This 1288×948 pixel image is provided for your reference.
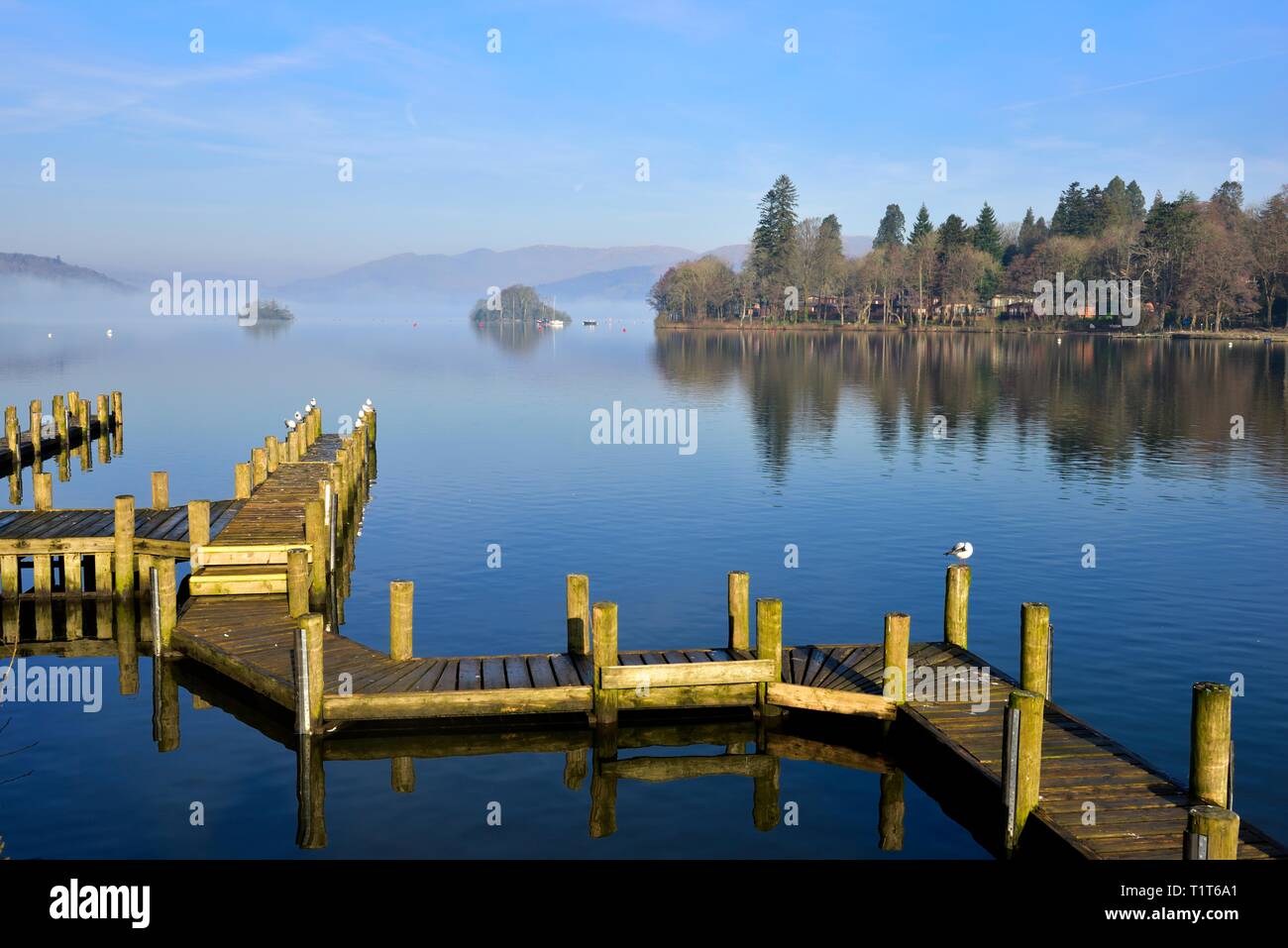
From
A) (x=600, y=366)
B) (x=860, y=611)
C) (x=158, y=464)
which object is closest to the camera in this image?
(x=860, y=611)

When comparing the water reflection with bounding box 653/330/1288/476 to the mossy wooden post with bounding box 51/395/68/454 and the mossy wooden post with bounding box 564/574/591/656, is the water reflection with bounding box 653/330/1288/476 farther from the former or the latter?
the mossy wooden post with bounding box 51/395/68/454

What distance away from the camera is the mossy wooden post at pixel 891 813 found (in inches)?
696

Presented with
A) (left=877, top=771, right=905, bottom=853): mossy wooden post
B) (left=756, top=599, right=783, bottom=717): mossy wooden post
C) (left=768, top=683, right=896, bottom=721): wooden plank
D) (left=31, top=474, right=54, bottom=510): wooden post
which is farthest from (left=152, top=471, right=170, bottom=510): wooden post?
(left=877, top=771, right=905, bottom=853): mossy wooden post

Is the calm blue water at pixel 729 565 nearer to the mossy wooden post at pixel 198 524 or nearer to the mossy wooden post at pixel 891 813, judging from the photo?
the mossy wooden post at pixel 891 813

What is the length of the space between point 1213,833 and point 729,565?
73.0 feet

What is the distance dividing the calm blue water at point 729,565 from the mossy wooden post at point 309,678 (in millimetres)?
961

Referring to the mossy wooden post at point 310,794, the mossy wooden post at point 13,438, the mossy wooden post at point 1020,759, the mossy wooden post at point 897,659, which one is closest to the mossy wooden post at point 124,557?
the mossy wooden post at point 310,794

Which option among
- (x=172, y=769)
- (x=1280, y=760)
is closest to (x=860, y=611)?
(x=1280, y=760)

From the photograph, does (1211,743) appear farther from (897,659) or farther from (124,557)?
(124,557)

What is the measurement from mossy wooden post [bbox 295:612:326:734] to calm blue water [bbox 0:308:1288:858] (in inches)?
37.9
